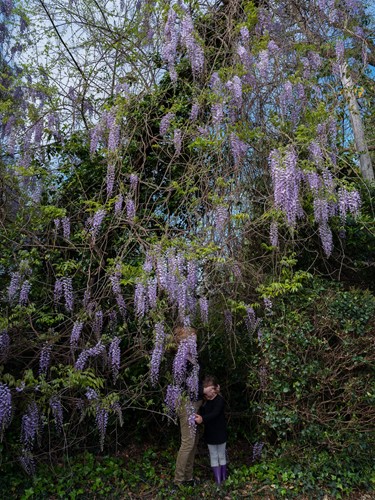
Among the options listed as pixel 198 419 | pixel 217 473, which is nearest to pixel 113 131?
pixel 198 419

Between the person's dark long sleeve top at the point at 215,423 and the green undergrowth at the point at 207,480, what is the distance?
0.33 meters

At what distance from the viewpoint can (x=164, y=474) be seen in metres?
4.26

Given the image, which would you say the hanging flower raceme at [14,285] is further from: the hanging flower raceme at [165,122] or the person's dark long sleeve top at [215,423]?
the hanging flower raceme at [165,122]

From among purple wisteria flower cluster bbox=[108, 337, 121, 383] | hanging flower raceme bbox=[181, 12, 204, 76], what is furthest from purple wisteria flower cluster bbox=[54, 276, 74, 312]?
hanging flower raceme bbox=[181, 12, 204, 76]

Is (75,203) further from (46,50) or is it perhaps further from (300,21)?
(300,21)

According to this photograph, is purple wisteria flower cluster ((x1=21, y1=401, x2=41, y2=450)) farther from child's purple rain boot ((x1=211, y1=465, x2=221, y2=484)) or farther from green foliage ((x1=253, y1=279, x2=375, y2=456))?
green foliage ((x1=253, y1=279, x2=375, y2=456))

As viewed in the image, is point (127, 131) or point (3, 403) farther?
point (127, 131)

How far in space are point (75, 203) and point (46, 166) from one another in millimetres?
747

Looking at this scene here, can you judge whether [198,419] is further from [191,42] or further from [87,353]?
[191,42]

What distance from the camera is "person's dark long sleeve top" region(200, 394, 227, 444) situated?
392 centimetres

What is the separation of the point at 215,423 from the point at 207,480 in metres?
0.50

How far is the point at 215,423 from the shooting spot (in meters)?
3.94

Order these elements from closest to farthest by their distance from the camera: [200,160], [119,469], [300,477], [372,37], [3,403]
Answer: [3,403] → [300,477] → [119,469] → [200,160] → [372,37]

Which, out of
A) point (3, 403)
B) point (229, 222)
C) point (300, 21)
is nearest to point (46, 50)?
point (300, 21)
